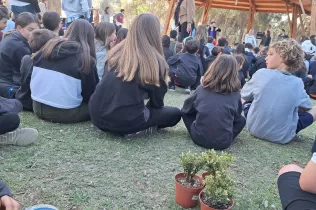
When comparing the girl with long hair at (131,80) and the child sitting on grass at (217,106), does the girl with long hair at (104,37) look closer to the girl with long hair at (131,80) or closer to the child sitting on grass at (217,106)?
the girl with long hair at (131,80)

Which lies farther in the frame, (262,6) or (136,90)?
(262,6)

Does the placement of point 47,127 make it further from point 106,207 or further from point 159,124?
point 106,207

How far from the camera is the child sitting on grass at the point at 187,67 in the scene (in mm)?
6500

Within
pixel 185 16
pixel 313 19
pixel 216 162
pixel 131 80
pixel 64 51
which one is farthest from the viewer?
pixel 313 19

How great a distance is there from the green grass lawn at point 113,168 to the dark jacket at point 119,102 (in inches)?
7.5

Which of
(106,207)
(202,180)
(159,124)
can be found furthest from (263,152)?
(106,207)

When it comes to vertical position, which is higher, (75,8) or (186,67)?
(75,8)

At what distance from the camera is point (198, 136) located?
129 inches

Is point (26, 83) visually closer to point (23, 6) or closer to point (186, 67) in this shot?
point (186, 67)

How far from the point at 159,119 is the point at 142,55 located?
0.77 meters

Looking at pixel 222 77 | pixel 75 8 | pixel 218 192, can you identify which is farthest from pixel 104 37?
pixel 218 192

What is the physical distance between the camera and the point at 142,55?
3.05m

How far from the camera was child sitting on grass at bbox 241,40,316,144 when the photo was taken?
359 centimetres

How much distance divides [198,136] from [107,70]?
1.11 metres
